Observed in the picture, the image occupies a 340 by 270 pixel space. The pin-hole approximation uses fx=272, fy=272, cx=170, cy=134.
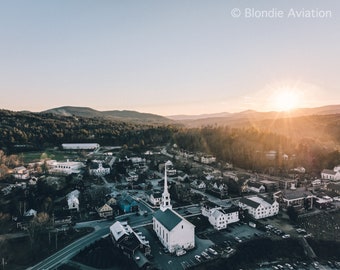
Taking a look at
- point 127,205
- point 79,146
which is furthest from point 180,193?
point 79,146

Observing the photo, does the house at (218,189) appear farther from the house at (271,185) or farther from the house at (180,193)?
the house at (271,185)

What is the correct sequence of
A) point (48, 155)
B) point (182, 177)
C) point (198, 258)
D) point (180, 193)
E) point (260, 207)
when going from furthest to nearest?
point (48, 155) < point (182, 177) < point (180, 193) < point (260, 207) < point (198, 258)

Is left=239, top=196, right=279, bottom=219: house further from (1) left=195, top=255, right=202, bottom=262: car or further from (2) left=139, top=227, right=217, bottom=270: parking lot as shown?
(1) left=195, top=255, right=202, bottom=262: car

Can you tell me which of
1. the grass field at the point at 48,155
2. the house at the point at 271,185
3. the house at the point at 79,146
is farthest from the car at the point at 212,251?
the house at the point at 79,146

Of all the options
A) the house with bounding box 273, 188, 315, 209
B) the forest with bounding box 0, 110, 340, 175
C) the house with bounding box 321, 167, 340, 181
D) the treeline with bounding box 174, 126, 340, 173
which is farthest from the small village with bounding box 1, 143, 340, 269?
the forest with bounding box 0, 110, 340, 175

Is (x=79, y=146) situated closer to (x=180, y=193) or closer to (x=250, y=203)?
(x=180, y=193)
